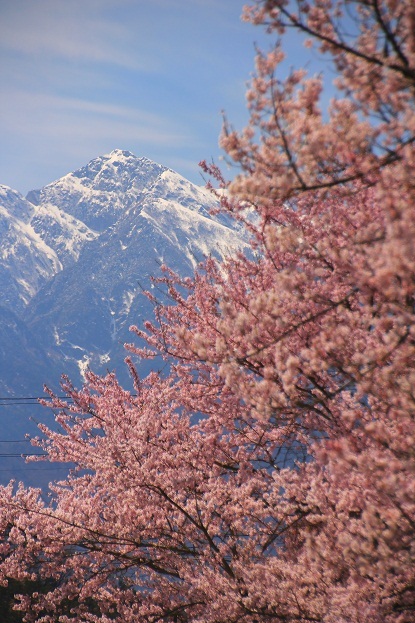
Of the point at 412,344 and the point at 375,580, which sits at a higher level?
the point at 412,344

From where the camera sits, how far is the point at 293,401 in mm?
4848

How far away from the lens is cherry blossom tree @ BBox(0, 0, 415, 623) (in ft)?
11.7

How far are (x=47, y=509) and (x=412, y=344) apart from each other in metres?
7.54

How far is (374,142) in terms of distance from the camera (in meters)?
3.71

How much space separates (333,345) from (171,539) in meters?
6.44

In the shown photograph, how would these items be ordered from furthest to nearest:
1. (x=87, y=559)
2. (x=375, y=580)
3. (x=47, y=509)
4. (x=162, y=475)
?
1. (x=87, y=559)
2. (x=47, y=509)
3. (x=162, y=475)
4. (x=375, y=580)

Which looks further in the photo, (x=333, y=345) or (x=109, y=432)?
(x=109, y=432)

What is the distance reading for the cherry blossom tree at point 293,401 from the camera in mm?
3564

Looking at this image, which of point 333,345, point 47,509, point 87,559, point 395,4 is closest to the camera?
point 395,4

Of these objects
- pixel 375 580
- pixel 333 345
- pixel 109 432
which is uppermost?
pixel 109 432

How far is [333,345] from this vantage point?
415 centimetres

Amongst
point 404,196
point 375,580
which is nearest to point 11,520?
point 375,580

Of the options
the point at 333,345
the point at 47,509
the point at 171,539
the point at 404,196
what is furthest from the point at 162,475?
the point at 404,196

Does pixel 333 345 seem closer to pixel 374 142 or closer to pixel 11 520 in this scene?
pixel 374 142
